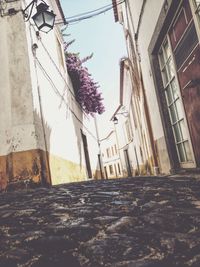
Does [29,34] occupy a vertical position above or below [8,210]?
above

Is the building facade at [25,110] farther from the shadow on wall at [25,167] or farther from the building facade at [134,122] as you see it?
the building facade at [134,122]

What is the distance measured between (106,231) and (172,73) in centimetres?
424

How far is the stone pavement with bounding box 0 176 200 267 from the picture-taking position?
1.95 metres

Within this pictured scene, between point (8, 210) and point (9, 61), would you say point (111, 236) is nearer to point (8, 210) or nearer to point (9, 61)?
point (8, 210)

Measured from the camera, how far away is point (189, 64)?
4891mm

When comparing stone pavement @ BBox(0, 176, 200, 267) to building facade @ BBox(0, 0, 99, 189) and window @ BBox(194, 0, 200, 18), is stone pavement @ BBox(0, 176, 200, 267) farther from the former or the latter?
window @ BBox(194, 0, 200, 18)

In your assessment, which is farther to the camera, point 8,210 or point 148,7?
point 148,7

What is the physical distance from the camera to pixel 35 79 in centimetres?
653

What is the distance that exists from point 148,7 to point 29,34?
265 cm

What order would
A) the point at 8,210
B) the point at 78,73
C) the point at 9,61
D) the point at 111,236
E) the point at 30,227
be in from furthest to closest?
the point at 78,73, the point at 9,61, the point at 8,210, the point at 30,227, the point at 111,236

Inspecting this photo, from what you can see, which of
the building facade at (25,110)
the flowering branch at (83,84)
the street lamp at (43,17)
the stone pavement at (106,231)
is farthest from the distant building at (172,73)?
the flowering branch at (83,84)

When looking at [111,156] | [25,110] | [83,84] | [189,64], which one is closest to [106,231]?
[189,64]

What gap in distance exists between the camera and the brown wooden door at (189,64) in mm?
4648

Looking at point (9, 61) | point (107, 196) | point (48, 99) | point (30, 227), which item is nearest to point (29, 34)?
point (9, 61)
